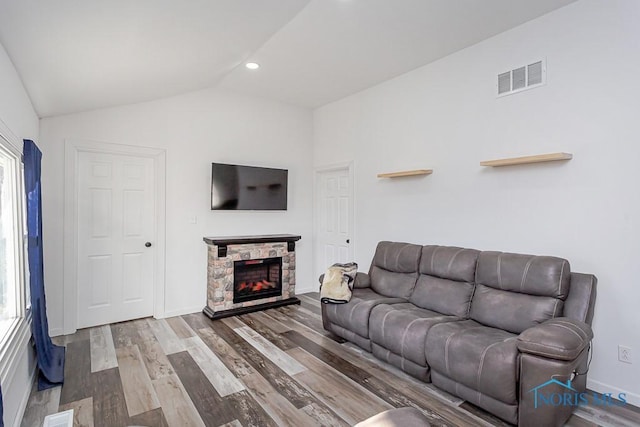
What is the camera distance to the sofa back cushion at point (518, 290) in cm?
252

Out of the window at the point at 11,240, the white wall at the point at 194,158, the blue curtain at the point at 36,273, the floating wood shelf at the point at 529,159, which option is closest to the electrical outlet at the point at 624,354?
the floating wood shelf at the point at 529,159

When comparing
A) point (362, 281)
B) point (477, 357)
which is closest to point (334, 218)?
point (362, 281)

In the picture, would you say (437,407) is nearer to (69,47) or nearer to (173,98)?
(69,47)

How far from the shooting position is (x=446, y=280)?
10.6ft

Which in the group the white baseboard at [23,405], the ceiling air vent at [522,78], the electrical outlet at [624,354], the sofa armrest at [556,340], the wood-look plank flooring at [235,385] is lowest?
the wood-look plank flooring at [235,385]

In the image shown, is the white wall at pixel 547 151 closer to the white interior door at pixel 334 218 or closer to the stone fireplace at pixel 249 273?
the white interior door at pixel 334 218

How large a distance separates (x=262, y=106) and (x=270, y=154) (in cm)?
72

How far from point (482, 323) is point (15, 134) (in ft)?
12.2

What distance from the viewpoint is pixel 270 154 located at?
526 cm

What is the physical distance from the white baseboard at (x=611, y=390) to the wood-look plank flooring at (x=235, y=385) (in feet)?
0.35

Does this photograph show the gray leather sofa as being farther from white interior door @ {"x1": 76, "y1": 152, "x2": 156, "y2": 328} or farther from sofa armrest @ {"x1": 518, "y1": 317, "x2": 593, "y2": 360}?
white interior door @ {"x1": 76, "y1": 152, "x2": 156, "y2": 328}

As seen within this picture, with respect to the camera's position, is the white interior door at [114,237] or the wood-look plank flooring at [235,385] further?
the white interior door at [114,237]

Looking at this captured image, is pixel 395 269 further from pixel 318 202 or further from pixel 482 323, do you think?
pixel 318 202

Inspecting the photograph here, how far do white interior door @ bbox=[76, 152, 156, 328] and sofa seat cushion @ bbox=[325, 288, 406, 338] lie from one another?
241 centimetres
